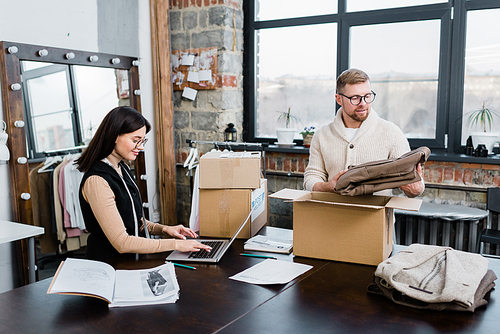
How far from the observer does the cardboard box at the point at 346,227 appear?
5.55 feet

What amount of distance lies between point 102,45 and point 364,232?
2.67 metres

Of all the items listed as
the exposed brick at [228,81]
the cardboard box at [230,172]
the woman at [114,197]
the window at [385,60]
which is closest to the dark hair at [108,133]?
the woman at [114,197]

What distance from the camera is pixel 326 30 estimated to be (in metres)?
3.80

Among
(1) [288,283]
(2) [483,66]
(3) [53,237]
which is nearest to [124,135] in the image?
(1) [288,283]

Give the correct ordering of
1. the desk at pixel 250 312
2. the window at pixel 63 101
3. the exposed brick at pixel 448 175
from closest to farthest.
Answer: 1. the desk at pixel 250 312
2. the window at pixel 63 101
3. the exposed brick at pixel 448 175

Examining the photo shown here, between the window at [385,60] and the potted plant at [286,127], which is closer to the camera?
the window at [385,60]

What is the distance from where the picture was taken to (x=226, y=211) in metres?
2.22

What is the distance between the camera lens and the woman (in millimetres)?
1930

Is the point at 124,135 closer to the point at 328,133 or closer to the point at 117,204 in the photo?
the point at 117,204

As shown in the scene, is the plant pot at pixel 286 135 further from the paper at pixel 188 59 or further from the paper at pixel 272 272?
the paper at pixel 272 272

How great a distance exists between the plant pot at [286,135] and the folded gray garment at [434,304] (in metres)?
2.42

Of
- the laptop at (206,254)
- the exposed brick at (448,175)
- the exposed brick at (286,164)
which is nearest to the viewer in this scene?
the laptop at (206,254)

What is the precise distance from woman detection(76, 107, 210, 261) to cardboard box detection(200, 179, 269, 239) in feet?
0.40

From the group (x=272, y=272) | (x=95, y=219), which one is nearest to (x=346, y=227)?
(x=272, y=272)
